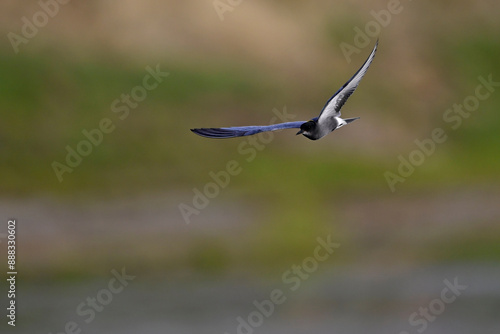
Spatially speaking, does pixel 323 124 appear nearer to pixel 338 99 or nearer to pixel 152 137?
pixel 338 99

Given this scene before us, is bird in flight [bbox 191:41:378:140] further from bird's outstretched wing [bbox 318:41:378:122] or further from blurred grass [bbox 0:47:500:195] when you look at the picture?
blurred grass [bbox 0:47:500:195]

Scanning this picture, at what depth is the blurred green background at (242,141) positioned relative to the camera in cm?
2033

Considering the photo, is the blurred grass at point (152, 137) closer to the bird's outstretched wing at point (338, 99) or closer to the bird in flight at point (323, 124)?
the bird in flight at point (323, 124)

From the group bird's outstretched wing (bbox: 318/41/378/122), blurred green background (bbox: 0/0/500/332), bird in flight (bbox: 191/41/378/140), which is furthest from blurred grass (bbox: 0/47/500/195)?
bird's outstretched wing (bbox: 318/41/378/122)

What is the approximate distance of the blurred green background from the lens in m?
20.3

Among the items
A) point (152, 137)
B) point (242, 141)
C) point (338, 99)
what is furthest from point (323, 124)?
point (152, 137)

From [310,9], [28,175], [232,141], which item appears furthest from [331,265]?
[310,9]

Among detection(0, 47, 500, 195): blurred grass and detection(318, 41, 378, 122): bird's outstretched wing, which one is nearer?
detection(318, 41, 378, 122): bird's outstretched wing

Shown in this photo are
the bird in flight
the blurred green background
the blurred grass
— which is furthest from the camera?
the blurred grass

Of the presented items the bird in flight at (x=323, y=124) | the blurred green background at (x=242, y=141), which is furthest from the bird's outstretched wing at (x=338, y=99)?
the blurred green background at (x=242, y=141)

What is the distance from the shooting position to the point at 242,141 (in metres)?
22.5

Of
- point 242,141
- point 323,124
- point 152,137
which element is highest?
point 152,137

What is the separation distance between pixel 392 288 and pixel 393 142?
17.5 feet

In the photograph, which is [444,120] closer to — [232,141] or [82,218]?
[232,141]
